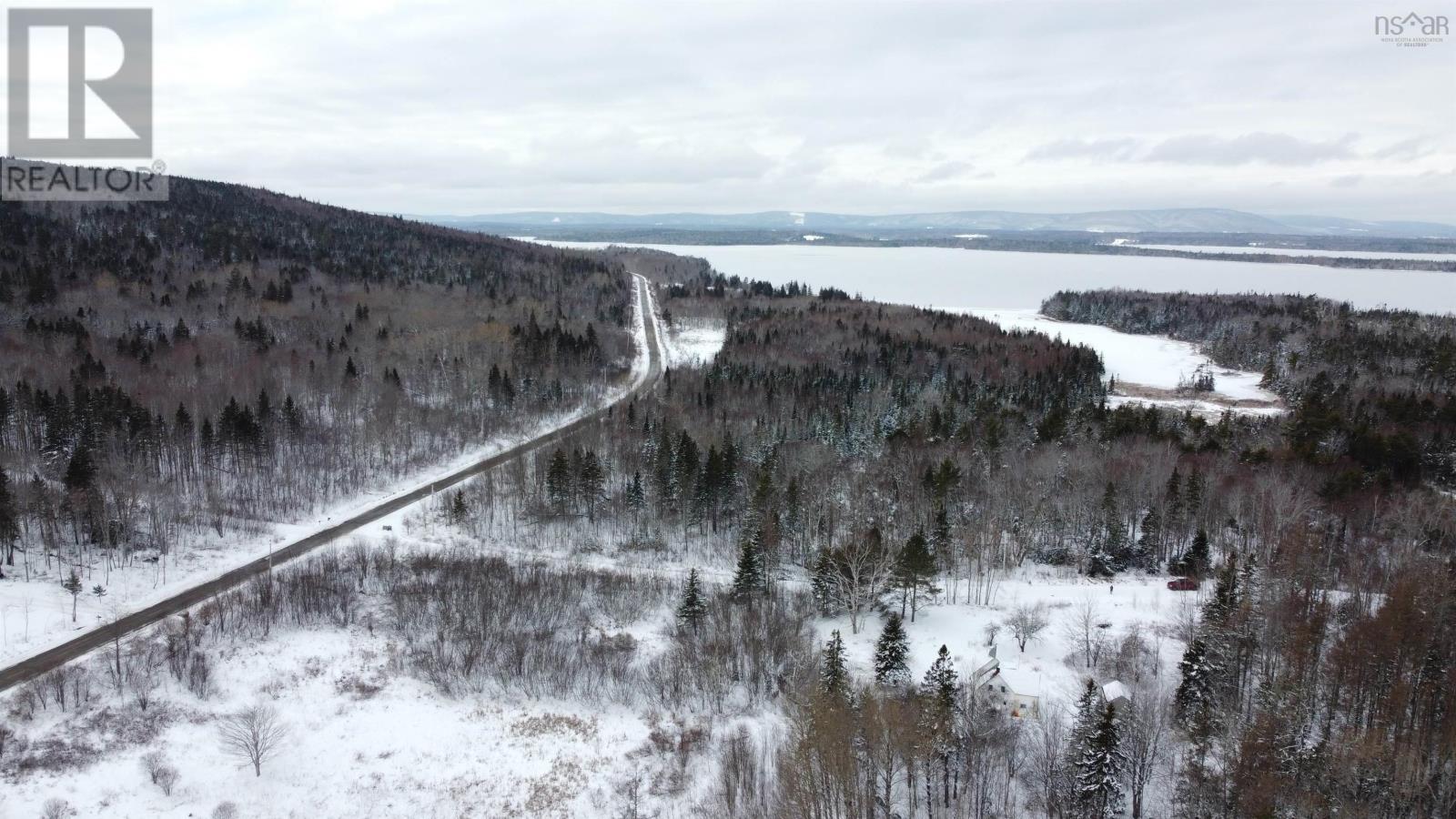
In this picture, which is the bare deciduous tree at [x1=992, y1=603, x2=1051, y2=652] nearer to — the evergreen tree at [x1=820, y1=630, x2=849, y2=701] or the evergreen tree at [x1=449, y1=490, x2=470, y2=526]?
the evergreen tree at [x1=820, y1=630, x2=849, y2=701]

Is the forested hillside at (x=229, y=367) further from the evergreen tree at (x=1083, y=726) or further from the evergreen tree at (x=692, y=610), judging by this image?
the evergreen tree at (x=1083, y=726)

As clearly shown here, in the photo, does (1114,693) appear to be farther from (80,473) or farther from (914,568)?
(80,473)

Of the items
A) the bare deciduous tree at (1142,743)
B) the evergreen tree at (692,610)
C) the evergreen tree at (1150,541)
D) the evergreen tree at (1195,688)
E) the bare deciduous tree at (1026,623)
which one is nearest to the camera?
the bare deciduous tree at (1142,743)

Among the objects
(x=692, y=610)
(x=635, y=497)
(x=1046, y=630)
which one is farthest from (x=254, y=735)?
(x=1046, y=630)

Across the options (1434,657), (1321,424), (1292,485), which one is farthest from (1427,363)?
(1434,657)

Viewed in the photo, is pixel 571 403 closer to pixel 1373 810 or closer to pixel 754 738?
pixel 754 738

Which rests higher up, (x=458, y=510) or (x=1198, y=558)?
(x=458, y=510)

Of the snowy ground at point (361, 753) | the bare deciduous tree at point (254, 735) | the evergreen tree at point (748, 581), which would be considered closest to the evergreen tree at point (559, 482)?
the evergreen tree at point (748, 581)
